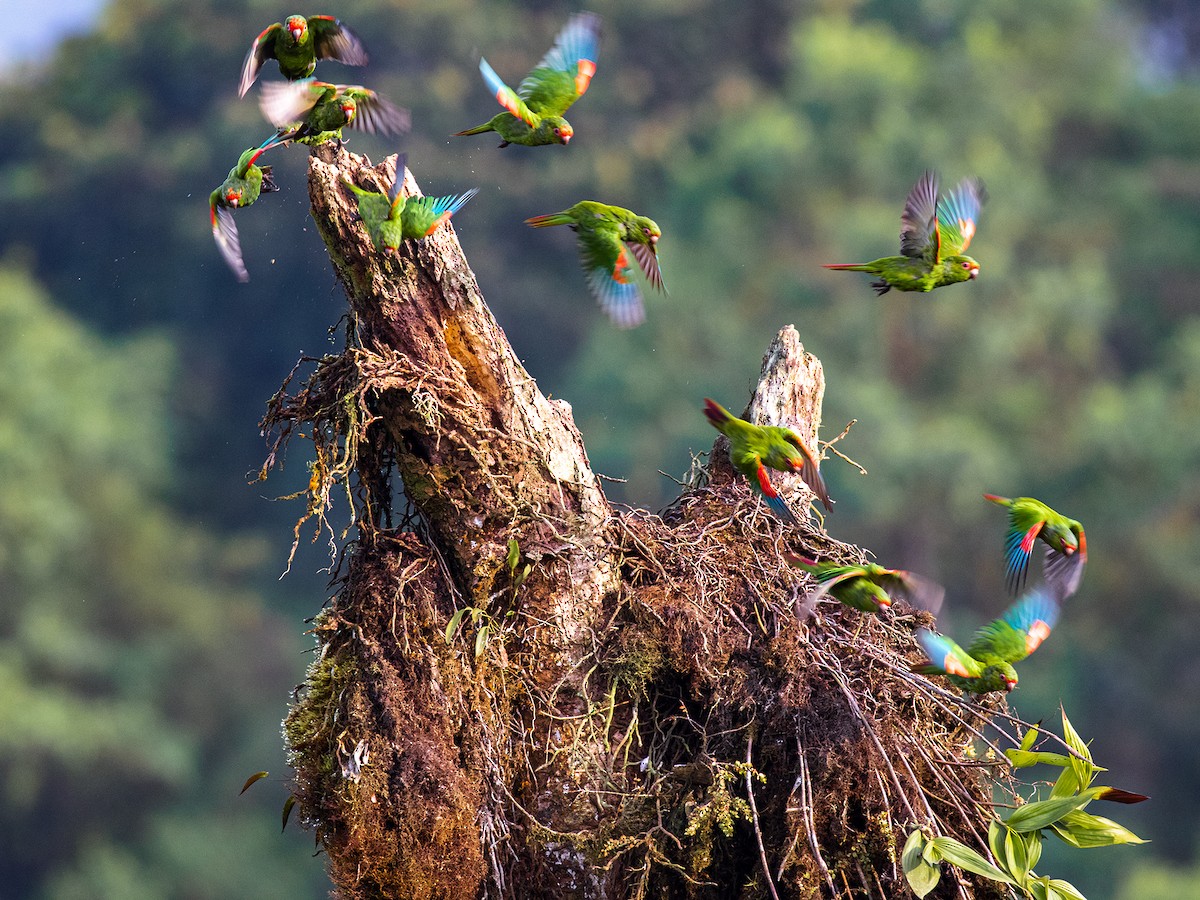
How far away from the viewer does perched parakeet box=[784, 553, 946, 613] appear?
256 cm

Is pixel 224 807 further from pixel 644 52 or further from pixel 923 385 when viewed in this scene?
pixel 644 52

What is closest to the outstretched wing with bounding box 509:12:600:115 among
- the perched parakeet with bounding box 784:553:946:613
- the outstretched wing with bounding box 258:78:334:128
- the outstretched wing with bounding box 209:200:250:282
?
the outstretched wing with bounding box 258:78:334:128

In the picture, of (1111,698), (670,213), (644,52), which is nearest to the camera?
(1111,698)

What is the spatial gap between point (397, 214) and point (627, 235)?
65 centimetres

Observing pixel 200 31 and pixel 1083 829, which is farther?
pixel 200 31

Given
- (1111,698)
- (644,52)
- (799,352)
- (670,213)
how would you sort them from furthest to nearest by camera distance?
(644,52)
(670,213)
(1111,698)
(799,352)

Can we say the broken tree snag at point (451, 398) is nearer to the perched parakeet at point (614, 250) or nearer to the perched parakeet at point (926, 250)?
the perched parakeet at point (614, 250)

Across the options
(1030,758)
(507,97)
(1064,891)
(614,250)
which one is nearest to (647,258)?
(614,250)

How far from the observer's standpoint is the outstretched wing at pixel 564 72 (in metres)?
2.97

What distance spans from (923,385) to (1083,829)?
17.2m

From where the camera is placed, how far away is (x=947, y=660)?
8.50 ft

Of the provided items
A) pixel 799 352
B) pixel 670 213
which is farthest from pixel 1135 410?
pixel 799 352

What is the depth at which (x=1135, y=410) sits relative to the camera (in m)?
17.6

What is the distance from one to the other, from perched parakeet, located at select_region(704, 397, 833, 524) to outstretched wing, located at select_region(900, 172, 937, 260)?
0.54m
